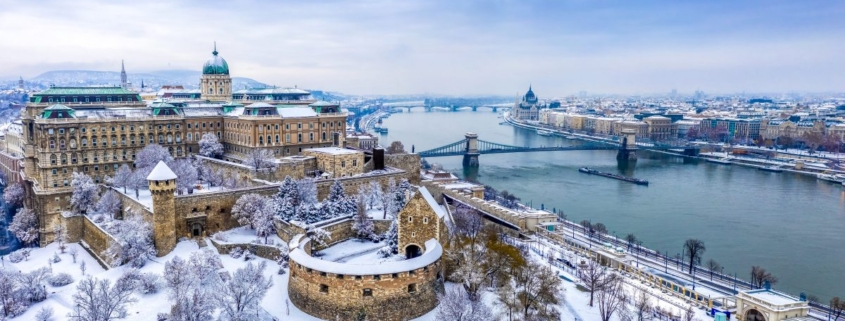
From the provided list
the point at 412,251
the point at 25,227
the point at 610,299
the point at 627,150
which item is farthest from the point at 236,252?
the point at 627,150

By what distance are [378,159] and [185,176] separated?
9.69 meters

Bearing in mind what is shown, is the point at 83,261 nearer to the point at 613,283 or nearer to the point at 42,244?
the point at 42,244

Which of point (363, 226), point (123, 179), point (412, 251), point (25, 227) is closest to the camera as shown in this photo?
point (412, 251)

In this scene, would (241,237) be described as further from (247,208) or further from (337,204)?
(337,204)

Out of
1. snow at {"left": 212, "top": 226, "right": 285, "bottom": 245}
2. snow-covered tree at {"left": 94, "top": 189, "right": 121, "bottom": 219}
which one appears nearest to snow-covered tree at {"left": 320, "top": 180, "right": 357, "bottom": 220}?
snow at {"left": 212, "top": 226, "right": 285, "bottom": 245}

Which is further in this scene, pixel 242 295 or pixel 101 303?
pixel 242 295

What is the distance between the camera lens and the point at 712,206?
45.5m

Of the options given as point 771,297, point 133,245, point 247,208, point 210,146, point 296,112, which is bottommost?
point 771,297

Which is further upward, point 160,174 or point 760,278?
point 160,174

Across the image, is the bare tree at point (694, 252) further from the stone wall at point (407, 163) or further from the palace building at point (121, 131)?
the palace building at point (121, 131)

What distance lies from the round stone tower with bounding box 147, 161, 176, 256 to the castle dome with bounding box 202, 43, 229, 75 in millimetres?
23231

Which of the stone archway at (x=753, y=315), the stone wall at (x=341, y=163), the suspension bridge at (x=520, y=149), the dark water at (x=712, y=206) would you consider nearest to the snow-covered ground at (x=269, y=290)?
the stone archway at (x=753, y=315)

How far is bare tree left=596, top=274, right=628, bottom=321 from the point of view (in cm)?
1917

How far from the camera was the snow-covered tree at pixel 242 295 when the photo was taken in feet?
58.3
